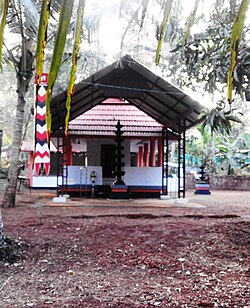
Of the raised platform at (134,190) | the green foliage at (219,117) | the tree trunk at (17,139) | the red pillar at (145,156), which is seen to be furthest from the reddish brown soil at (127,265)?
the red pillar at (145,156)

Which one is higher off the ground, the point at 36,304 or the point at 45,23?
the point at 45,23

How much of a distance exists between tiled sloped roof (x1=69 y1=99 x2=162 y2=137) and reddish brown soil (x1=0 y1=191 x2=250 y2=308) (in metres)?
7.65

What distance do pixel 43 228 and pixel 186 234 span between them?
2.48 meters

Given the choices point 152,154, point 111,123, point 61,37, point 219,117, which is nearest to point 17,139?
point 111,123

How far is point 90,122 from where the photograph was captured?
16.1 m

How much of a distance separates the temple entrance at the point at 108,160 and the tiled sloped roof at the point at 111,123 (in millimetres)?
1296

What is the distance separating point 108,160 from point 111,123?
2238 mm

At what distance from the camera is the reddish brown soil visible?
407cm

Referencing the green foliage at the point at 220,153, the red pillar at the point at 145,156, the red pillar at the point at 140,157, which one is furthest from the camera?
the green foliage at the point at 220,153

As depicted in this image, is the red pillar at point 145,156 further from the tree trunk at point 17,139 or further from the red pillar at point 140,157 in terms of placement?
the tree trunk at point 17,139

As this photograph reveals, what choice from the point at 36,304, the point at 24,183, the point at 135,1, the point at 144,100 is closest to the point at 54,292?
the point at 36,304

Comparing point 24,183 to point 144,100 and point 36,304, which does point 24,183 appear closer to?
point 144,100

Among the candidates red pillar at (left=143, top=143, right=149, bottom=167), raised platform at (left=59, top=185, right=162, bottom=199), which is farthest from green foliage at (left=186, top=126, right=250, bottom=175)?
raised platform at (left=59, top=185, right=162, bottom=199)

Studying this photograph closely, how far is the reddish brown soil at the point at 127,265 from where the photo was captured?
13.4 feet
